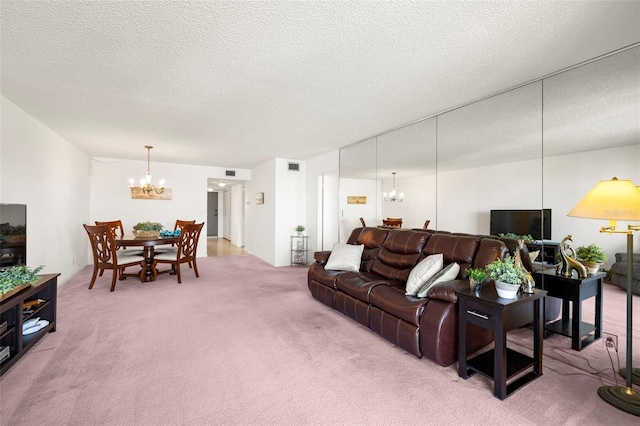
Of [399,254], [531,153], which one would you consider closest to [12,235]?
[399,254]

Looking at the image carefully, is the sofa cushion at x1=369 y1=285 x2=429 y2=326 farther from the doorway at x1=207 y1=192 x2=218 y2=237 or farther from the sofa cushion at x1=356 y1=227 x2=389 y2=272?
the doorway at x1=207 y1=192 x2=218 y2=237

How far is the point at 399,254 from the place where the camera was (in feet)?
11.1

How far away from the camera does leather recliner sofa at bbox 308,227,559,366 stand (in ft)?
7.29

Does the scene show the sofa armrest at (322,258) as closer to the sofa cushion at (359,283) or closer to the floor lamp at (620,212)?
the sofa cushion at (359,283)

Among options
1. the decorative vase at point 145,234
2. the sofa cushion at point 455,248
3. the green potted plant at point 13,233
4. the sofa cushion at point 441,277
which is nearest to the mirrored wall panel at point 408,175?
the sofa cushion at point 455,248

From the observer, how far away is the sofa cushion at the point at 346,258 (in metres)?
3.63

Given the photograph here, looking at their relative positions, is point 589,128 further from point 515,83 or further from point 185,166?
point 185,166

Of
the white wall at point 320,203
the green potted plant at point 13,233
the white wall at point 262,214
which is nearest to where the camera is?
the green potted plant at point 13,233

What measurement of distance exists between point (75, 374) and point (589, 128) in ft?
15.2

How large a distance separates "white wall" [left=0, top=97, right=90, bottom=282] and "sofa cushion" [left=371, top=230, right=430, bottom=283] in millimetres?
4222

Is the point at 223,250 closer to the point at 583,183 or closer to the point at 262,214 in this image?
the point at 262,214

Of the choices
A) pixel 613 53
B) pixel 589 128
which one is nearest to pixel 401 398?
pixel 589 128

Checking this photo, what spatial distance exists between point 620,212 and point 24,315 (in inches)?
177

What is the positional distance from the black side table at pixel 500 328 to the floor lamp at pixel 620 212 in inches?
15.9
